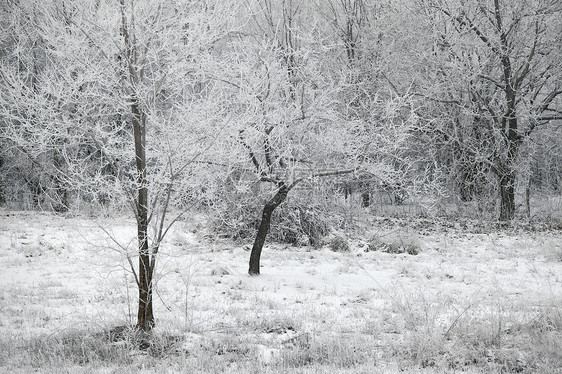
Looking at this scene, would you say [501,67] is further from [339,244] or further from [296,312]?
[296,312]

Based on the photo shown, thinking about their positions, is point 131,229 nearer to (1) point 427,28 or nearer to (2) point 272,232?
(2) point 272,232

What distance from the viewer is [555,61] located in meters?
14.5

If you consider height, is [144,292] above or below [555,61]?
below

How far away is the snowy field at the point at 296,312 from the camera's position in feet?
14.0

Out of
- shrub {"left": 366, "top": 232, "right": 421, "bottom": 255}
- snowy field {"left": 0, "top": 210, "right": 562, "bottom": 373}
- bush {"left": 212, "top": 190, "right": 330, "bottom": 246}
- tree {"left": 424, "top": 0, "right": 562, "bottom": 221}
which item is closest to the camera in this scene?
snowy field {"left": 0, "top": 210, "right": 562, "bottom": 373}

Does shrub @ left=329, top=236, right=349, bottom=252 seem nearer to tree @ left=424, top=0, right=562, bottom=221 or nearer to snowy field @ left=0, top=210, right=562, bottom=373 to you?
snowy field @ left=0, top=210, right=562, bottom=373

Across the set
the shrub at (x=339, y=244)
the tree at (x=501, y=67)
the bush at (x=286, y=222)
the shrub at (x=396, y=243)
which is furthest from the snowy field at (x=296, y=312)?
the tree at (x=501, y=67)

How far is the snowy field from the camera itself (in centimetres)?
428

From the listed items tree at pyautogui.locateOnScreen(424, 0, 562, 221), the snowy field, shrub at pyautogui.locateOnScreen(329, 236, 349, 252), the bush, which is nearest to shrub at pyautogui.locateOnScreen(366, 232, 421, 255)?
the snowy field

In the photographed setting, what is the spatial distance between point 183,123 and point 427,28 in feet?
41.7

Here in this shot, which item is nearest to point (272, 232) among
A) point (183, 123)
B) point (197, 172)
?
point (197, 172)

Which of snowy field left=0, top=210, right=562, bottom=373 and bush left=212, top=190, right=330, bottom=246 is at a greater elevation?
bush left=212, top=190, right=330, bottom=246

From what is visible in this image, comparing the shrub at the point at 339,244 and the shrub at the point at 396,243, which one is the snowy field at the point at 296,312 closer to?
the shrub at the point at 396,243

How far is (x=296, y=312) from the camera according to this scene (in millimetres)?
5996
